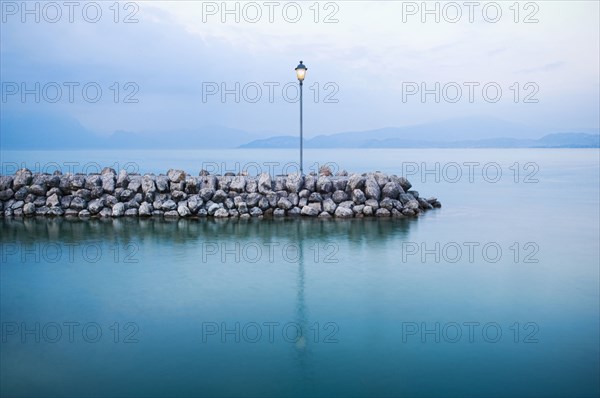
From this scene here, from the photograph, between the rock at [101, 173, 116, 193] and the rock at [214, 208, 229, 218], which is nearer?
the rock at [214, 208, 229, 218]

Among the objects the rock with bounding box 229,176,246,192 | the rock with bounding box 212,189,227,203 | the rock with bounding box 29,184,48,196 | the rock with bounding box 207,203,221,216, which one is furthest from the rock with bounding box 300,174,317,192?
the rock with bounding box 29,184,48,196

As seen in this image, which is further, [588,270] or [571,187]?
[571,187]

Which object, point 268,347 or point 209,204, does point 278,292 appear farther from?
point 209,204

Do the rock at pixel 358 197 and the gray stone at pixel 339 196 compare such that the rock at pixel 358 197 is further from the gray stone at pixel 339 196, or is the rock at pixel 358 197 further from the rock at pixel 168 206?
the rock at pixel 168 206

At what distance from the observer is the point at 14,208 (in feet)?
39.4

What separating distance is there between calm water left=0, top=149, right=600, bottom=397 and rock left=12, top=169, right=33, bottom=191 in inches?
83.2

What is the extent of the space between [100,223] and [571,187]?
18.9 m

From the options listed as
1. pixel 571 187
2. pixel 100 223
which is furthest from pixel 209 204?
pixel 571 187

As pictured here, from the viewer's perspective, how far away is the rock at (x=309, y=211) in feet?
38.0

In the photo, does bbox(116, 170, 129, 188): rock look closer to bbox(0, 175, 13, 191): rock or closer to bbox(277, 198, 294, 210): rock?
bbox(0, 175, 13, 191): rock

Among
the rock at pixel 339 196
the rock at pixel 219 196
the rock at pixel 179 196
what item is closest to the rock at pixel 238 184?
the rock at pixel 219 196

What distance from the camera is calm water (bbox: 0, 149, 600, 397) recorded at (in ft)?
13.4

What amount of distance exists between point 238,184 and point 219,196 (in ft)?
1.68

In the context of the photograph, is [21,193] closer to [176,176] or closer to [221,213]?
[176,176]
